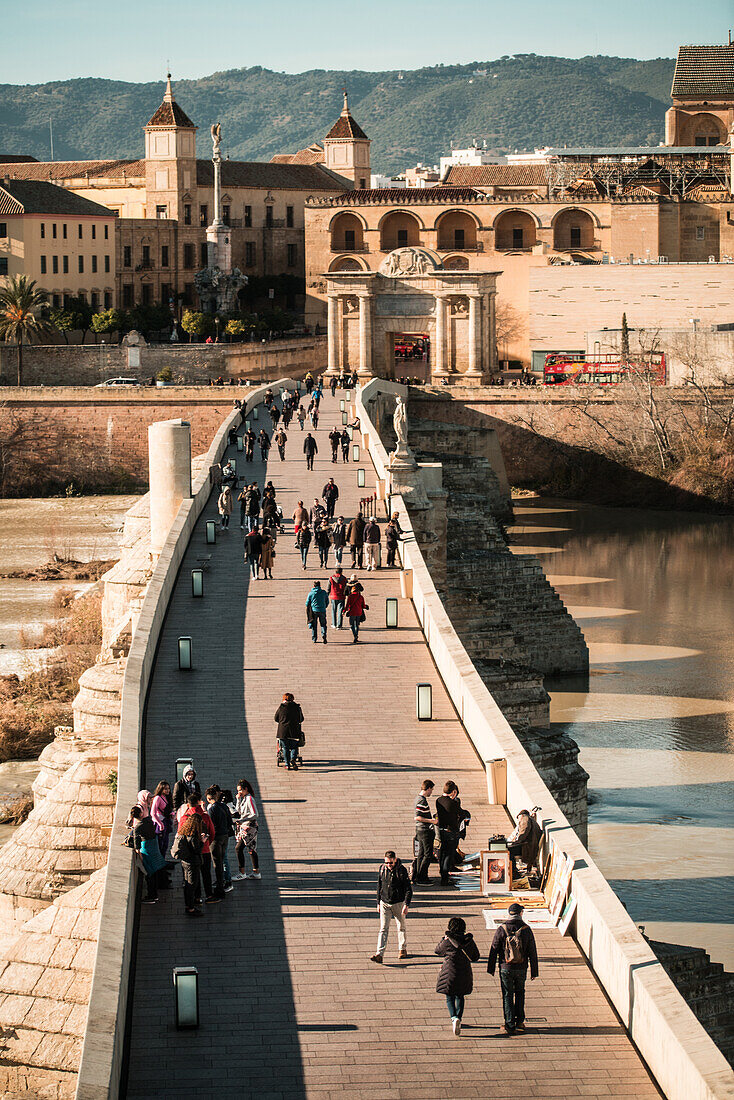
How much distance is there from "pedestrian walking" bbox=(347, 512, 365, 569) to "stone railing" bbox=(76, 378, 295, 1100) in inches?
196

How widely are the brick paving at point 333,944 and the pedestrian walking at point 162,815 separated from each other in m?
0.40

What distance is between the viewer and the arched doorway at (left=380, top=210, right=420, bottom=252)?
89.4m

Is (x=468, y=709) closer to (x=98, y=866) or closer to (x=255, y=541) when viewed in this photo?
(x=98, y=866)

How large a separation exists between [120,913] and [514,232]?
79.0 meters

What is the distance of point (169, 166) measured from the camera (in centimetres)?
9281

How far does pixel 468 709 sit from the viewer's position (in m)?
18.1

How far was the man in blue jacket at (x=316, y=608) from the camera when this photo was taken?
21562 mm

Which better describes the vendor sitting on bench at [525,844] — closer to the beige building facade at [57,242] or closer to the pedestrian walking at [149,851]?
the pedestrian walking at [149,851]

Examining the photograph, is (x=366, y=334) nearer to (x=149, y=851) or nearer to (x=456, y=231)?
(x=456, y=231)

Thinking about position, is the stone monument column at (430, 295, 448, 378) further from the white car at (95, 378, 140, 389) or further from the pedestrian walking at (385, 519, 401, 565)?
the pedestrian walking at (385, 519, 401, 565)

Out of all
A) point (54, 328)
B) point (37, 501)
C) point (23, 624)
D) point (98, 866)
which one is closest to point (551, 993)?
point (98, 866)

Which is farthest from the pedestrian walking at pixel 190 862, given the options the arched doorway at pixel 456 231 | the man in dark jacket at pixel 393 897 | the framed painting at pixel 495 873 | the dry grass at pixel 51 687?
the arched doorway at pixel 456 231

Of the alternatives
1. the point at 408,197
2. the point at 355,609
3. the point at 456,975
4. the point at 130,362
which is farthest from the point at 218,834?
the point at 408,197

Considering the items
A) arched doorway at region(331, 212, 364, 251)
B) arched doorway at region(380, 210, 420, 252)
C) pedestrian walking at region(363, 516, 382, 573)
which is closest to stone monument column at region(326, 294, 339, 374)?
arched doorway at region(380, 210, 420, 252)
